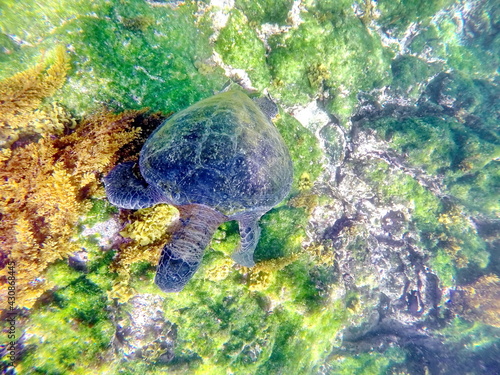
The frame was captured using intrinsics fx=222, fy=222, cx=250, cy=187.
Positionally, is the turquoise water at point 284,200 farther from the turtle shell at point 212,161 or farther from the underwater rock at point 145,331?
the turtle shell at point 212,161

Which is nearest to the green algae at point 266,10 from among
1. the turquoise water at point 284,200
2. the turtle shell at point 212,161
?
the turquoise water at point 284,200

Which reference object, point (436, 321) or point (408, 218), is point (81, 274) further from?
point (436, 321)

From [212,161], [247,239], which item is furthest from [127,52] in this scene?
[247,239]

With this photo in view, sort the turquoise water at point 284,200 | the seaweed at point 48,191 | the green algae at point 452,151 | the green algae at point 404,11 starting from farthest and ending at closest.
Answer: the green algae at point 404,11 < the green algae at point 452,151 < the turquoise water at point 284,200 < the seaweed at point 48,191

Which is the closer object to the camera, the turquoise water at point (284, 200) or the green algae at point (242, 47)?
the turquoise water at point (284, 200)

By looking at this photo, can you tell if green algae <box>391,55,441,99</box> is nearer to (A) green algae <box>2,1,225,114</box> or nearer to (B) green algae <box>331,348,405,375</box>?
(A) green algae <box>2,1,225,114</box>

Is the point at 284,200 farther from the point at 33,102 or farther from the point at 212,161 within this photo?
the point at 33,102
